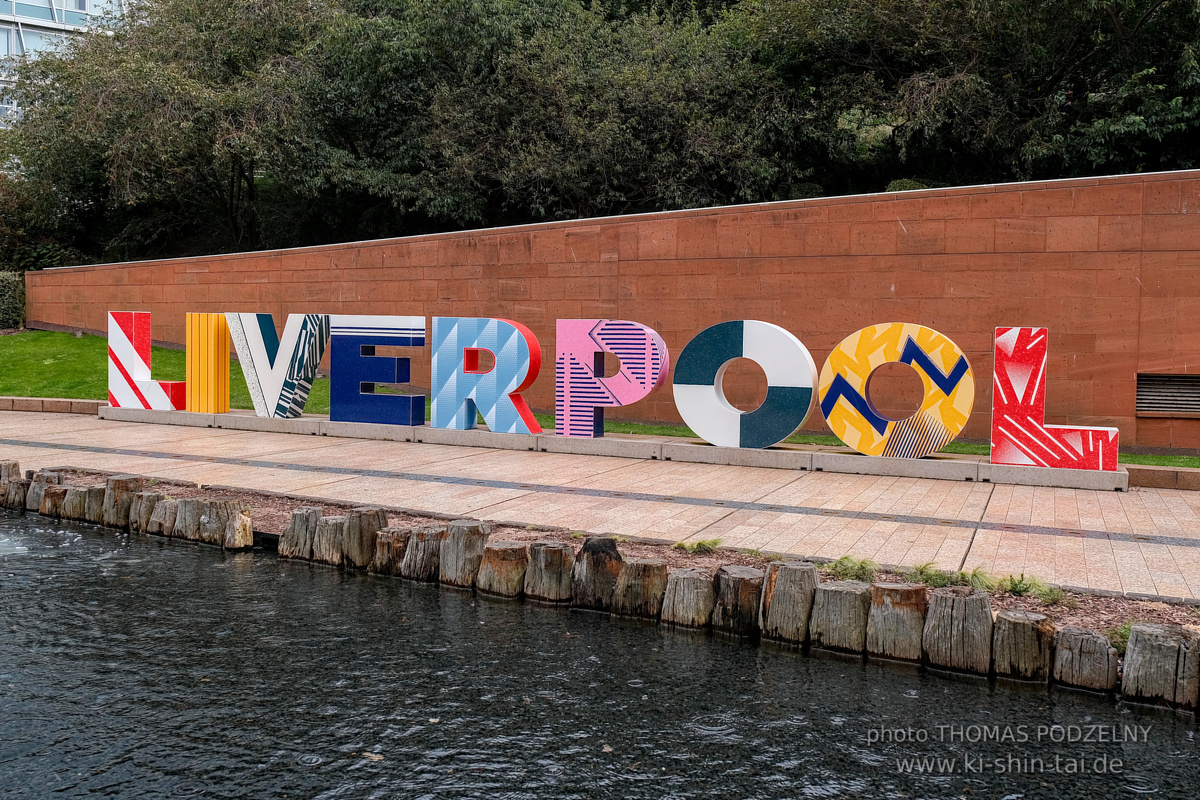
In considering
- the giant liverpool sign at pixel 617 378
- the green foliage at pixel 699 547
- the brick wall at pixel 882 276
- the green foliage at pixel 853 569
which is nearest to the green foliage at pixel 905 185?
the brick wall at pixel 882 276

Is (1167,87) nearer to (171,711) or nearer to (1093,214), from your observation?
(1093,214)

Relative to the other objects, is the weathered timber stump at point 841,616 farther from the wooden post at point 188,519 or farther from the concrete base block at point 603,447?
the concrete base block at point 603,447

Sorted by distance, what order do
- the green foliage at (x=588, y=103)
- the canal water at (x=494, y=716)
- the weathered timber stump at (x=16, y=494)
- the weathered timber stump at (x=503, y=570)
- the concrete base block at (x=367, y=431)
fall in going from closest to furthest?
the canal water at (x=494, y=716) → the weathered timber stump at (x=503, y=570) → the weathered timber stump at (x=16, y=494) → the concrete base block at (x=367, y=431) → the green foliage at (x=588, y=103)

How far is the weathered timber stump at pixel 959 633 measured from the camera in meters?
5.74

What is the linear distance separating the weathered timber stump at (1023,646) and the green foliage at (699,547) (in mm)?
2476

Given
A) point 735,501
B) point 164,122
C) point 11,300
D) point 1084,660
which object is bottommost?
point 1084,660

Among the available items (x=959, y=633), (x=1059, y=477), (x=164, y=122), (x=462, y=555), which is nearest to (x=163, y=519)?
(x=462, y=555)

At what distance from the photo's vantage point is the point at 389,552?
7.83m

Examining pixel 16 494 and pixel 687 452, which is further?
pixel 687 452

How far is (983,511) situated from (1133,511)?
5.13 ft

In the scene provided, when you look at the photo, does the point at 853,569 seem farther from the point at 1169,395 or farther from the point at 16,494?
the point at 1169,395

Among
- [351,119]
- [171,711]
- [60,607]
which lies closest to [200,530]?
[60,607]

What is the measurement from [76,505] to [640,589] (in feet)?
20.0

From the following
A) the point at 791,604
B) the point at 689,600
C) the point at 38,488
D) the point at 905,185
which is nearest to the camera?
the point at 791,604
